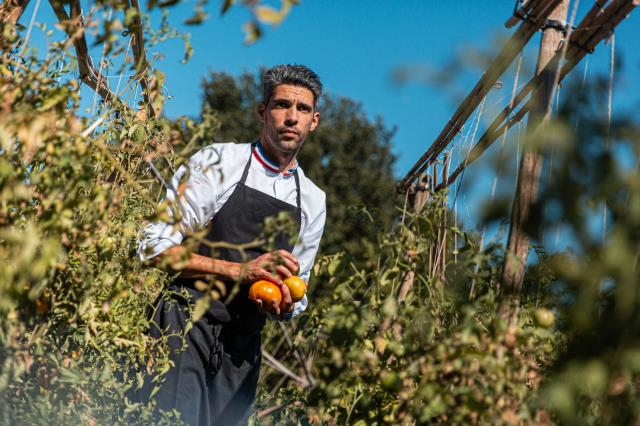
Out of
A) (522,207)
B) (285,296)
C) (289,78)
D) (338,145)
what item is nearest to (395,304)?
(522,207)

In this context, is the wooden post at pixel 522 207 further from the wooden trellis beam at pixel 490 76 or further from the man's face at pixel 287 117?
the man's face at pixel 287 117

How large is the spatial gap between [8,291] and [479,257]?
2.74ft

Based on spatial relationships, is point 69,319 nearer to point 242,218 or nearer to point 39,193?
point 39,193

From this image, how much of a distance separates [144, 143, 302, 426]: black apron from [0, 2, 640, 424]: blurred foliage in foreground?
0.53 meters

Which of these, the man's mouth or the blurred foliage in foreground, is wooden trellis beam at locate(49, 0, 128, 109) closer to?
the blurred foliage in foreground

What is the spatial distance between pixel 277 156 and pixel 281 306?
2.09 feet

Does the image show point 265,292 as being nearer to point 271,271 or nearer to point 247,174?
point 271,271

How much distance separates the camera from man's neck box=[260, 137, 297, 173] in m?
2.63

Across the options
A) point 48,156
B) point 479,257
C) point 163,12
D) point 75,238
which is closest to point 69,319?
point 75,238

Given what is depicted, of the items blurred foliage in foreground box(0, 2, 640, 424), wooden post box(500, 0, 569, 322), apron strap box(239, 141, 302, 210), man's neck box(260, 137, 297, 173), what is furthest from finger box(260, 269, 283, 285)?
wooden post box(500, 0, 569, 322)

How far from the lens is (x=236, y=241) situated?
7.94ft

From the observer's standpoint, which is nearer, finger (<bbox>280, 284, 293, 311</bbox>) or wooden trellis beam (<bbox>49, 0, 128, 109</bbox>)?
wooden trellis beam (<bbox>49, 0, 128, 109</bbox>)

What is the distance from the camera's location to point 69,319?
53.7 inches

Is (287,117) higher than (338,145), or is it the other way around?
(338,145)
